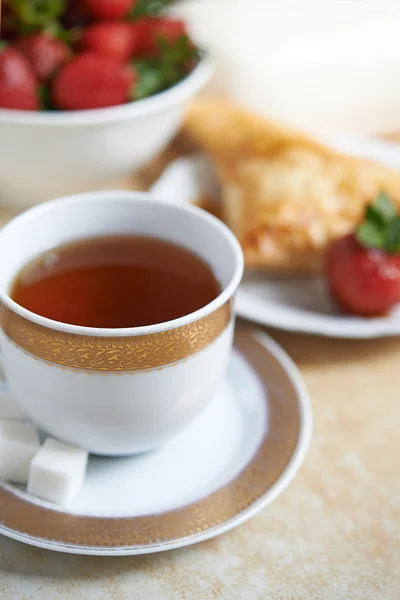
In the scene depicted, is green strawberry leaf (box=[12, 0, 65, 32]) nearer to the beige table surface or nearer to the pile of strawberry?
the pile of strawberry

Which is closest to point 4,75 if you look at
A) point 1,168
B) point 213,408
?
point 1,168

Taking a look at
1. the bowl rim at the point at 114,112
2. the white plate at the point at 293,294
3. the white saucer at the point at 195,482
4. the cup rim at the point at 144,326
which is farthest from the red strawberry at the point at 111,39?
the white saucer at the point at 195,482

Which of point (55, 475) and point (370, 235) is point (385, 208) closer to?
point (370, 235)

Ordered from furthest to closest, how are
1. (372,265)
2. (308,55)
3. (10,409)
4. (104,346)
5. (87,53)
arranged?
(308,55), (87,53), (372,265), (10,409), (104,346)

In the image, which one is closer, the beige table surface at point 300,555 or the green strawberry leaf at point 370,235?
the beige table surface at point 300,555

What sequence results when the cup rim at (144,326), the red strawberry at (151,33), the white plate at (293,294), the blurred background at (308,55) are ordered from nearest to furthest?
the cup rim at (144,326)
the white plate at (293,294)
the red strawberry at (151,33)
the blurred background at (308,55)

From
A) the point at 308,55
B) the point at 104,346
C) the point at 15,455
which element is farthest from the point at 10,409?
the point at 308,55

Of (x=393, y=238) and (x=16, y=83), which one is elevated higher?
(x=16, y=83)

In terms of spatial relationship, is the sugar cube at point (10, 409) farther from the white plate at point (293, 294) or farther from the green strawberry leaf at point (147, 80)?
the green strawberry leaf at point (147, 80)
